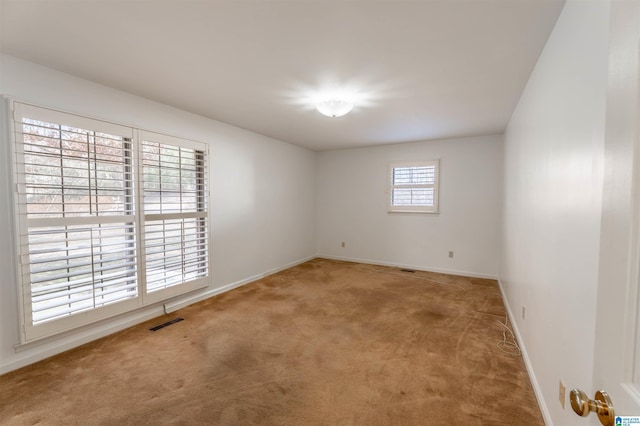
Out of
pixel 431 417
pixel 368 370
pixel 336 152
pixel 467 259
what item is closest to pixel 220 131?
pixel 336 152

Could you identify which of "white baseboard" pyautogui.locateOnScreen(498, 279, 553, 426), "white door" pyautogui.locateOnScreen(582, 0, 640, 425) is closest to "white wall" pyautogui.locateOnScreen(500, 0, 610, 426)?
"white baseboard" pyautogui.locateOnScreen(498, 279, 553, 426)

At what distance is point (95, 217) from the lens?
2.56m

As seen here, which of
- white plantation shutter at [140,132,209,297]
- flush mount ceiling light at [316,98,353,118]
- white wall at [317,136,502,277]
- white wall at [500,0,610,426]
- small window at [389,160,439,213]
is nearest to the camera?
white wall at [500,0,610,426]

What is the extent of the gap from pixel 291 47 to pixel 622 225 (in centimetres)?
204

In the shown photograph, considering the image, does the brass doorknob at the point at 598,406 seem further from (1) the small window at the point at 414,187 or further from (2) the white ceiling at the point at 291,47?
(1) the small window at the point at 414,187

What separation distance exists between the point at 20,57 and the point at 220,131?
198cm

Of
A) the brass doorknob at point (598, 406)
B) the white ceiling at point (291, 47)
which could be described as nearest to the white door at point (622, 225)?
the brass doorknob at point (598, 406)

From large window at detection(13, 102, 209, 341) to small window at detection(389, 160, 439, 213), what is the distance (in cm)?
361

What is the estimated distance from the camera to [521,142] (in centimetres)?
270

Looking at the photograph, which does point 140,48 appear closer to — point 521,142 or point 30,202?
point 30,202

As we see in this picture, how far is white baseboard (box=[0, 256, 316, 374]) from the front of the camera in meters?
2.20

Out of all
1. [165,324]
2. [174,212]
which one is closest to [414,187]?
[174,212]

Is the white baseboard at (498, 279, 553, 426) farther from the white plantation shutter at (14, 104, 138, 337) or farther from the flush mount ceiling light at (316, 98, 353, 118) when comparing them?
the white plantation shutter at (14, 104, 138, 337)

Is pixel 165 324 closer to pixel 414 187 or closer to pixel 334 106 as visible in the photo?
pixel 334 106
